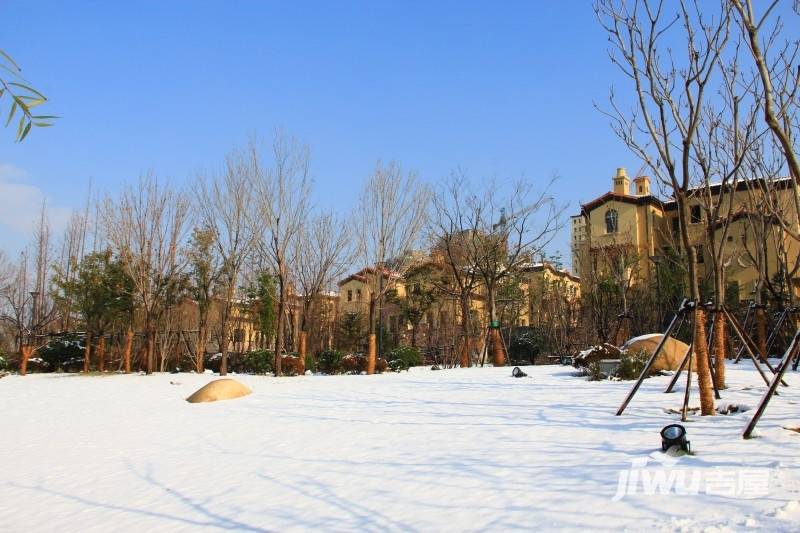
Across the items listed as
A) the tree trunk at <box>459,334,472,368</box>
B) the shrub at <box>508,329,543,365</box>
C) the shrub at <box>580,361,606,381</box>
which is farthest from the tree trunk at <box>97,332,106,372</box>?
the shrub at <box>580,361,606,381</box>

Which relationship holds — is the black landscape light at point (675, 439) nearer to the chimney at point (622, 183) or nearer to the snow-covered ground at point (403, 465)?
the snow-covered ground at point (403, 465)

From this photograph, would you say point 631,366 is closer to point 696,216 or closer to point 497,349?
point 497,349

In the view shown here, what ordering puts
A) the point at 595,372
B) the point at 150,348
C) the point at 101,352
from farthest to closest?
1. the point at 101,352
2. the point at 150,348
3. the point at 595,372

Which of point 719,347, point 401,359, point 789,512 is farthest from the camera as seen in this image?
point 401,359

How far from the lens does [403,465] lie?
5.25 m

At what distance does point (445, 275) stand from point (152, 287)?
12260 millimetres

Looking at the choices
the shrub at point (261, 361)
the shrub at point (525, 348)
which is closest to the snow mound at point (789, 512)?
the shrub at point (261, 361)

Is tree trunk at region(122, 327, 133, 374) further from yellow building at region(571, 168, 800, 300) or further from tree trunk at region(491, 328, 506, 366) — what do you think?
yellow building at region(571, 168, 800, 300)

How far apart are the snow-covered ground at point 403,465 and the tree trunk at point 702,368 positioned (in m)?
0.21

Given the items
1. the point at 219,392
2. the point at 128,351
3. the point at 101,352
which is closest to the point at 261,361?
the point at 128,351

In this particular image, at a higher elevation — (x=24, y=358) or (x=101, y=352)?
(x=101, y=352)

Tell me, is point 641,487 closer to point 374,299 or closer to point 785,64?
point 785,64

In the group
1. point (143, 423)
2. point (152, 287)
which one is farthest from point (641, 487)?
point (152, 287)

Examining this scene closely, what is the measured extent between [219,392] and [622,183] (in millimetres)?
23585
